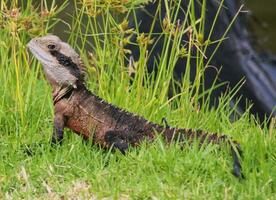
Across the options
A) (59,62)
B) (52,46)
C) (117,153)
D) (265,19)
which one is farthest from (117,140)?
(265,19)

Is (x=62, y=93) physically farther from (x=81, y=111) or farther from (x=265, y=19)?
(x=265, y=19)

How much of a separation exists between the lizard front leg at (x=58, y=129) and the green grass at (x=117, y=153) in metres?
0.06

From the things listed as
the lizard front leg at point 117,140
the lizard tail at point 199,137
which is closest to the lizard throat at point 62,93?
the lizard front leg at point 117,140

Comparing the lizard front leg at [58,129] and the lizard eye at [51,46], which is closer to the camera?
the lizard front leg at [58,129]

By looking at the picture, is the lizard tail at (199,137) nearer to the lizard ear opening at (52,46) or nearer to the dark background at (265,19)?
the lizard ear opening at (52,46)

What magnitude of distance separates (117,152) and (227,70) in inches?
118

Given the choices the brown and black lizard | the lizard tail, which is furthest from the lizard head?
the lizard tail

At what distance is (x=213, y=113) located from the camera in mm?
6547

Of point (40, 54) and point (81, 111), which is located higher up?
point (40, 54)

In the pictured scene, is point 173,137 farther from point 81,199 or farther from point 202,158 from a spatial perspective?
point 81,199

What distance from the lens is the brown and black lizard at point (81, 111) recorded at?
19.0 feet

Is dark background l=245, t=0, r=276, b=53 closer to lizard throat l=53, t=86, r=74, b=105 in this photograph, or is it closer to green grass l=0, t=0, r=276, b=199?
green grass l=0, t=0, r=276, b=199

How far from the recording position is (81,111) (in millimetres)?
5926

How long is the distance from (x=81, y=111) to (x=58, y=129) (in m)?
0.21
